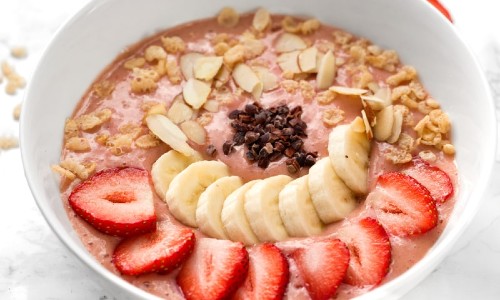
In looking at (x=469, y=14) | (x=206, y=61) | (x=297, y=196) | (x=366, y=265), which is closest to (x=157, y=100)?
(x=206, y=61)

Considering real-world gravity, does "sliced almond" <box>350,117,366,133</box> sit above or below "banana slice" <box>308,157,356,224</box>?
above

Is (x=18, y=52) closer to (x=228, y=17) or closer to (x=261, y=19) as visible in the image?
(x=228, y=17)

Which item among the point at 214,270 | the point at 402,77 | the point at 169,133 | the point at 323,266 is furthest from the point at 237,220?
the point at 402,77

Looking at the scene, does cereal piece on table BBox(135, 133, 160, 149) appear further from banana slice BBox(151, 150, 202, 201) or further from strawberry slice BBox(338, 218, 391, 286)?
strawberry slice BBox(338, 218, 391, 286)

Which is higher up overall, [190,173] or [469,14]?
[469,14]

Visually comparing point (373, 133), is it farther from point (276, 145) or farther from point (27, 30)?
point (27, 30)

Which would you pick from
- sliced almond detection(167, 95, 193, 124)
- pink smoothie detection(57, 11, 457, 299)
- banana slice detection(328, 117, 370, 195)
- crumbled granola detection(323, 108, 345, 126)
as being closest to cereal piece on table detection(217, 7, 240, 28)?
pink smoothie detection(57, 11, 457, 299)
